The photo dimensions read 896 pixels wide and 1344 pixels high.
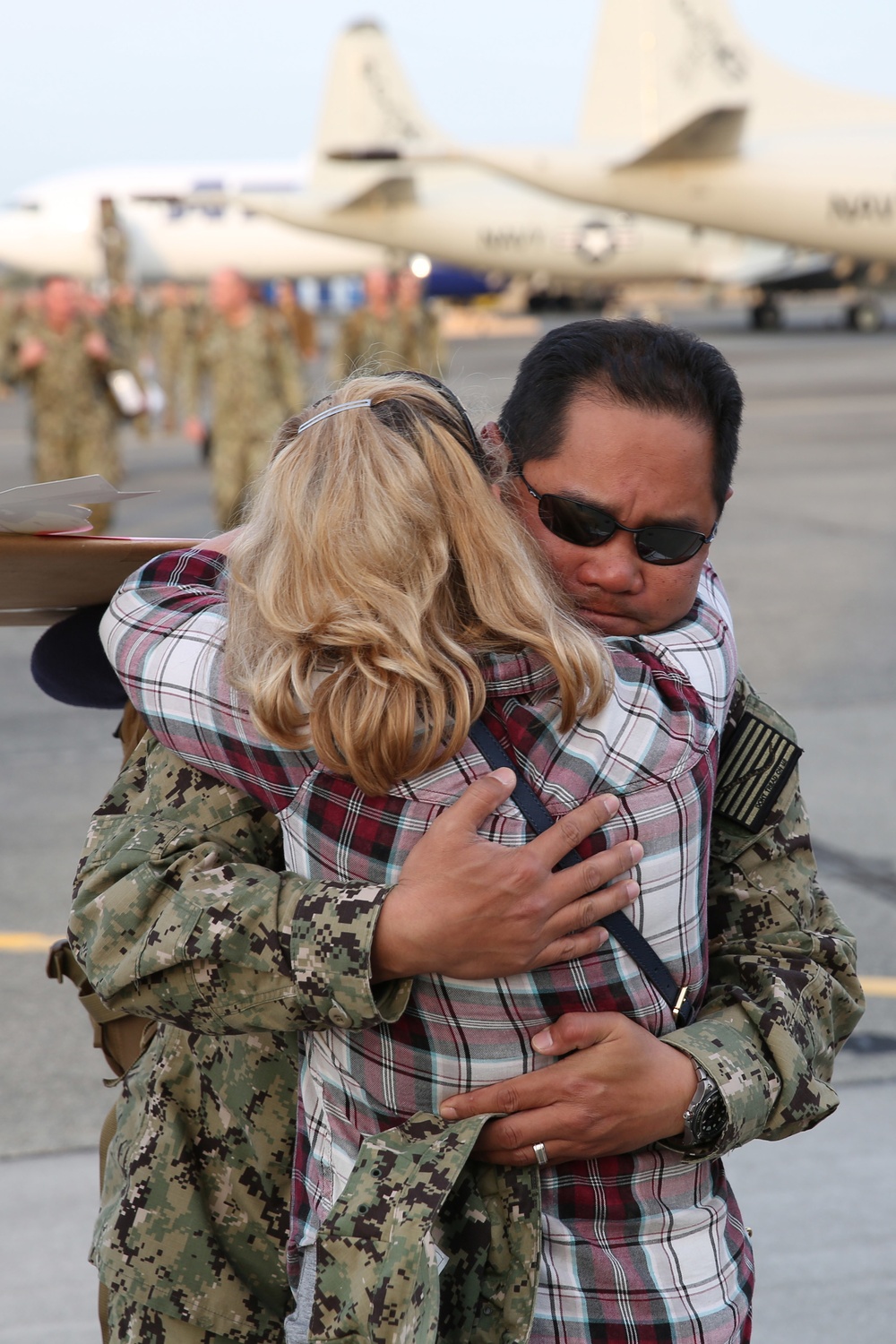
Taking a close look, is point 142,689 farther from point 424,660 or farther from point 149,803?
point 424,660

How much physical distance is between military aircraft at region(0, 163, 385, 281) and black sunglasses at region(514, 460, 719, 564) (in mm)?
39231

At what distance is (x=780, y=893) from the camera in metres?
1.48

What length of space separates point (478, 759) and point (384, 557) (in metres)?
0.19

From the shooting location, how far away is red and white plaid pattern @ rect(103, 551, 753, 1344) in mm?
1209

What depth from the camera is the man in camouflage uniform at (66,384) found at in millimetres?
11375

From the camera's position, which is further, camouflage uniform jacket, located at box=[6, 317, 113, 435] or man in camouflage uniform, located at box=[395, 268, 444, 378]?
man in camouflage uniform, located at box=[395, 268, 444, 378]

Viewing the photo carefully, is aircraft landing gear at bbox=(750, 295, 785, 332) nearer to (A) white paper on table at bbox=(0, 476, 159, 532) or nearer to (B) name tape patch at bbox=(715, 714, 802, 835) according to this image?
(B) name tape patch at bbox=(715, 714, 802, 835)

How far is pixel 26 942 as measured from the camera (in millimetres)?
4230

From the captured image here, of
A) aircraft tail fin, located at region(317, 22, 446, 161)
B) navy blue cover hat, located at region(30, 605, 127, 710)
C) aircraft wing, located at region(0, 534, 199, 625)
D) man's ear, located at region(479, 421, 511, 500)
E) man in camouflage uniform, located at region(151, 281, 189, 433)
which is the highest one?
aircraft tail fin, located at region(317, 22, 446, 161)

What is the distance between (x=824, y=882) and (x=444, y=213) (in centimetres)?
2764

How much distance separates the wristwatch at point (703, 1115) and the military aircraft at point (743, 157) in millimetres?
19909

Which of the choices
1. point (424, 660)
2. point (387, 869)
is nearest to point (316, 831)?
point (387, 869)

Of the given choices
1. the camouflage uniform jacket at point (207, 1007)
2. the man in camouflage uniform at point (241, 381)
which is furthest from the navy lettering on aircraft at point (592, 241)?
the camouflage uniform jacket at point (207, 1007)

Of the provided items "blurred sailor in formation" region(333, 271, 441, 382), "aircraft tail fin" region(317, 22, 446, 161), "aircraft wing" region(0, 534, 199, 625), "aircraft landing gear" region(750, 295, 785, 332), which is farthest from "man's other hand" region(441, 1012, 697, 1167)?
"aircraft landing gear" region(750, 295, 785, 332)
